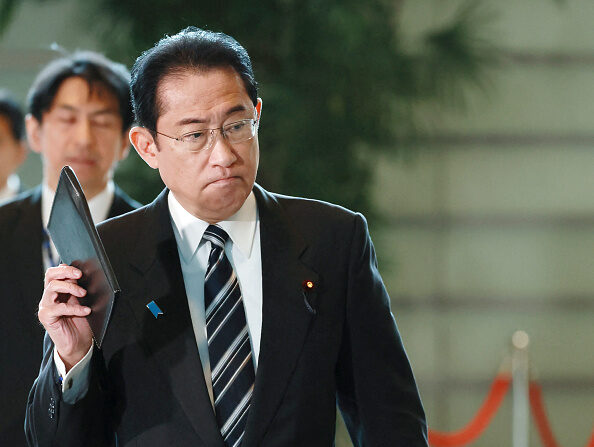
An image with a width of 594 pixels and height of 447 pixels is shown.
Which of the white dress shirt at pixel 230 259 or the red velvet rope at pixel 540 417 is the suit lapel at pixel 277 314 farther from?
the red velvet rope at pixel 540 417

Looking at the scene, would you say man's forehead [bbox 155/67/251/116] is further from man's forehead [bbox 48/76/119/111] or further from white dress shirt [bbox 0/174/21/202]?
white dress shirt [bbox 0/174/21/202]

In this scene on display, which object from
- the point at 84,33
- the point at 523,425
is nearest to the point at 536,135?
the point at 523,425

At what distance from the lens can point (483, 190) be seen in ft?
18.5

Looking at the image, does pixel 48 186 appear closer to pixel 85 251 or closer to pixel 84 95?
pixel 84 95

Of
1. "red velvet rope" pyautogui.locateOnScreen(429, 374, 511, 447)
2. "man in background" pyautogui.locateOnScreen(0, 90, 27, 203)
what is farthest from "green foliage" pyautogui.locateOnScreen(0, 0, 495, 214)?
"red velvet rope" pyautogui.locateOnScreen(429, 374, 511, 447)

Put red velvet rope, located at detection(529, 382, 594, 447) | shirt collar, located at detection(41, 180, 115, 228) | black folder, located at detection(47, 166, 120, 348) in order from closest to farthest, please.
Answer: black folder, located at detection(47, 166, 120, 348) → shirt collar, located at detection(41, 180, 115, 228) → red velvet rope, located at detection(529, 382, 594, 447)

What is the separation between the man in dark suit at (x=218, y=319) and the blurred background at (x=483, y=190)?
329 centimetres

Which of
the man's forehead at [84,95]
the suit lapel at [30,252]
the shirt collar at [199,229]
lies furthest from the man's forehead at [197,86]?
the man's forehead at [84,95]

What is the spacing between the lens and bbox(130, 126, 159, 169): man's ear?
204 centimetres

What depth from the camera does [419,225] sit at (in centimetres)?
570

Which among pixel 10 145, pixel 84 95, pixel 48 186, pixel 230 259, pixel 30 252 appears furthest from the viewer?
pixel 10 145

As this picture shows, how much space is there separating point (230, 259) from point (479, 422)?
380 centimetres

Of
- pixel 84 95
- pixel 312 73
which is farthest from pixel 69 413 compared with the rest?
pixel 312 73

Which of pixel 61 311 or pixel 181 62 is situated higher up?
pixel 181 62
